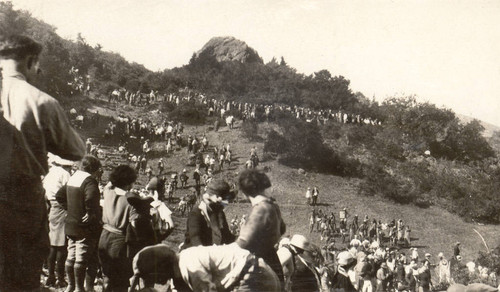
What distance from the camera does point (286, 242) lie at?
17.7 ft

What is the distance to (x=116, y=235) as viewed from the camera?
4832 millimetres

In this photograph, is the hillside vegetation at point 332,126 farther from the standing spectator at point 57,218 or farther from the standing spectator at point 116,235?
the standing spectator at point 116,235

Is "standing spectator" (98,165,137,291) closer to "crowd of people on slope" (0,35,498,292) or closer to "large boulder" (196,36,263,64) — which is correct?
"crowd of people on slope" (0,35,498,292)

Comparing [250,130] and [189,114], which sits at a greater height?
[189,114]

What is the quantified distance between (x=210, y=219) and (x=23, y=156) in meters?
2.05

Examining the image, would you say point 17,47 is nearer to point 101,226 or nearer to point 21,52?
point 21,52

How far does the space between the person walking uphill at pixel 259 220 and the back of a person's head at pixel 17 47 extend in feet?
5.73

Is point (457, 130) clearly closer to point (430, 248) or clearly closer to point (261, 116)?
point (261, 116)

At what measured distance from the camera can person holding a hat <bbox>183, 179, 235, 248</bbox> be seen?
452cm

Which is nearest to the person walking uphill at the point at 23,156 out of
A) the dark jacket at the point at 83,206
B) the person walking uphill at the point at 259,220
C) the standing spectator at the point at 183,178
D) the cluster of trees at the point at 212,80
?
the person walking uphill at the point at 259,220

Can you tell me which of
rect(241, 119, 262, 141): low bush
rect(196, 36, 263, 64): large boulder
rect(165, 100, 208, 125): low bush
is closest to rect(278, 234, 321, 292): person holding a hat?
rect(241, 119, 262, 141): low bush

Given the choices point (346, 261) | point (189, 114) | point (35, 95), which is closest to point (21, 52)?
point (35, 95)

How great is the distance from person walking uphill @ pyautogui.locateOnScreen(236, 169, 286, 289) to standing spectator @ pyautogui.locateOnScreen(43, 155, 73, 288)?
245cm

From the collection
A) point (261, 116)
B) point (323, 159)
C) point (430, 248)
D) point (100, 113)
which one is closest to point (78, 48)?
point (100, 113)
